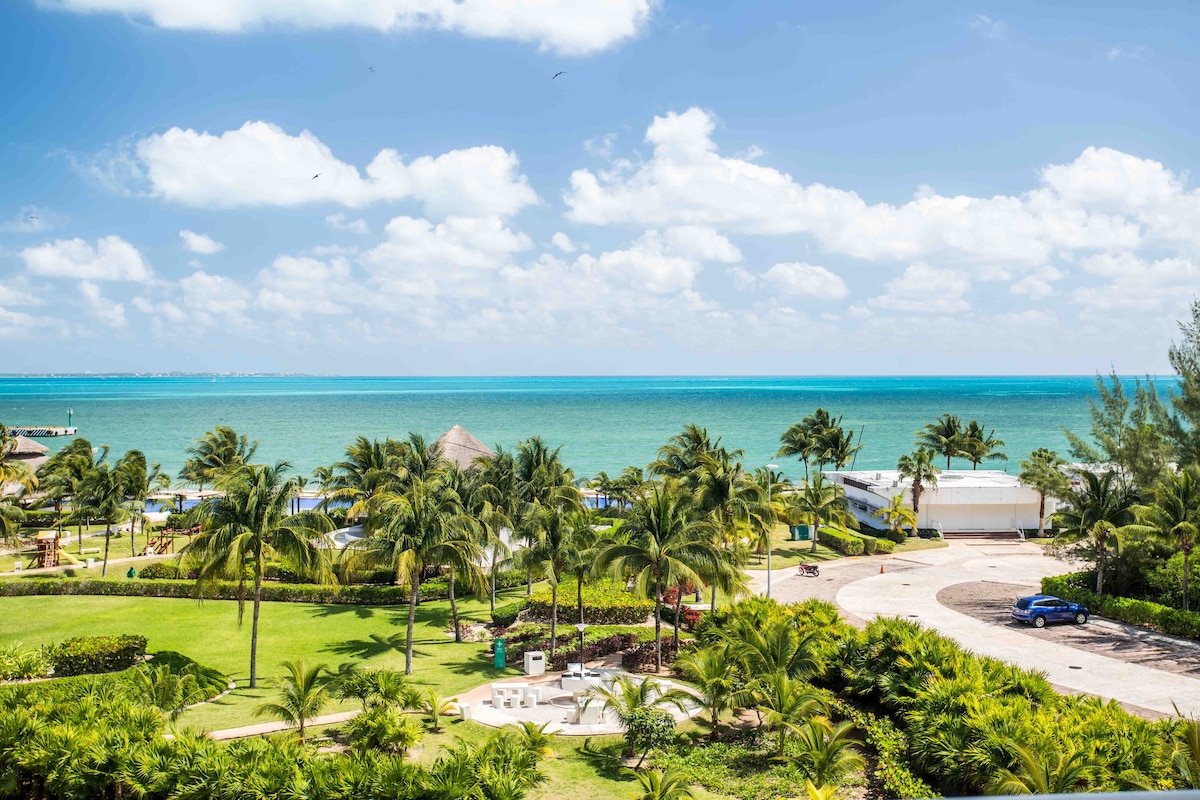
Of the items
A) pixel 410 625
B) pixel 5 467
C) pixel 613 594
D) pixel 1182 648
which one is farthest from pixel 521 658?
pixel 5 467

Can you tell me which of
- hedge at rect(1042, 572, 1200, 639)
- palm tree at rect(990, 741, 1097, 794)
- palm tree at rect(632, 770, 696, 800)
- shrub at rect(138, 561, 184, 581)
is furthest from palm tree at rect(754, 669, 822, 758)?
shrub at rect(138, 561, 184, 581)

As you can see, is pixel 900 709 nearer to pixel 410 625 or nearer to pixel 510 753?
pixel 510 753

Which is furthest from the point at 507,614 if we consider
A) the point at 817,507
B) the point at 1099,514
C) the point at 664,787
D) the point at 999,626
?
the point at 1099,514

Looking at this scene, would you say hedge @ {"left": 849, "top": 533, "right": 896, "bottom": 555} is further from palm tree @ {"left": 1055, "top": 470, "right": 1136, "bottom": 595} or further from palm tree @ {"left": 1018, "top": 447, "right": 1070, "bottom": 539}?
palm tree @ {"left": 1055, "top": 470, "right": 1136, "bottom": 595}

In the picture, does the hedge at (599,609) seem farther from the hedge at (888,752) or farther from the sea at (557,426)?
the sea at (557,426)

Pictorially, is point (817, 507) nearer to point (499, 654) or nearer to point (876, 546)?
point (876, 546)
